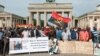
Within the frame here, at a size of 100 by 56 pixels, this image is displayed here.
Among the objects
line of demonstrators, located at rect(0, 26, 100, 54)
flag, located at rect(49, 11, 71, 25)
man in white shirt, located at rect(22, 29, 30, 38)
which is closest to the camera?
line of demonstrators, located at rect(0, 26, 100, 54)

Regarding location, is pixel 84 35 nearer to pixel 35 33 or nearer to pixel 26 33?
pixel 35 33

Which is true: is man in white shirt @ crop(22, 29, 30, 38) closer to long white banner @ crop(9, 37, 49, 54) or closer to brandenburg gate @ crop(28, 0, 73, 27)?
long white banner @ crop(9, 37, 49, 54)

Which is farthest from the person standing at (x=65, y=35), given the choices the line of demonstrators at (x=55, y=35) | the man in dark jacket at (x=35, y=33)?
the man in dark jacket at (x=35, y=33)

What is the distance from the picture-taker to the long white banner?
25.3 metres

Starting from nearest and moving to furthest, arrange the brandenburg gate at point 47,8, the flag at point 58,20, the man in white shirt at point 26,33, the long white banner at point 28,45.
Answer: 1. the long white banner at point 28,45
2. the man in white shirt at point 26,33
3. the flag at point 58,20
4. the brandenburg gate at point 47,8

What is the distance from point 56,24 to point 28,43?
4118mm

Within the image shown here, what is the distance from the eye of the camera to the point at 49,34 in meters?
27.6

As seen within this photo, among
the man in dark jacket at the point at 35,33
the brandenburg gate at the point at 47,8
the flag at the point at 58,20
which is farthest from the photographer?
the brandenburg gate at the point at 47,8

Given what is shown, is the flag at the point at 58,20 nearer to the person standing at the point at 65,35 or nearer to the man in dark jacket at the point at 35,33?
the person standing at the point at 65,35

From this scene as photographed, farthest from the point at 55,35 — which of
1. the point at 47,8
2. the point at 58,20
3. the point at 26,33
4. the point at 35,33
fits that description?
the point at 47,8

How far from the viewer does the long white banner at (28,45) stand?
25266 mm

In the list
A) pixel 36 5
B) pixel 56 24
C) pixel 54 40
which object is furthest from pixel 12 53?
pixel 36 5

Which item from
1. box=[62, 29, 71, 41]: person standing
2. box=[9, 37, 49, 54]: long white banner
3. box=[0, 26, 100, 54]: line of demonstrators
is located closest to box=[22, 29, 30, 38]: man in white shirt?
box=[0, 26, 100, 54]: line of demonstrators

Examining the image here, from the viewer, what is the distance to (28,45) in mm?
25797
